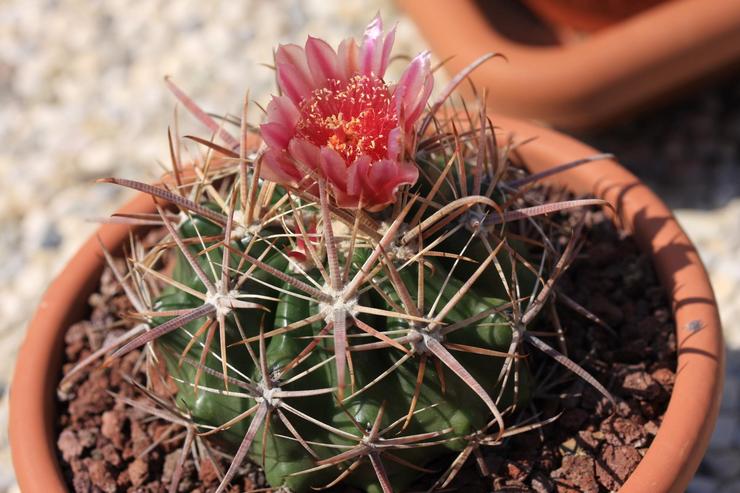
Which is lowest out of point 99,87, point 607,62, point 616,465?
point 616,465

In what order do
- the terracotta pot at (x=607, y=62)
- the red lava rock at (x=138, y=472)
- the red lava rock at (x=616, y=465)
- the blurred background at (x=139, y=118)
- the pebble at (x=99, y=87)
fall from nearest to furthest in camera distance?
the red lava rock at (x=616, y=465), the red lava rock at (x=138, y=472), the terracotta pot at (x=607, y=62), the blurred background at (x=139, y=118), the pebble at (x=99, y=87)

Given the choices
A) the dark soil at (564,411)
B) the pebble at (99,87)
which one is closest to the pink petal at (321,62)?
the dark soil at (564,411)

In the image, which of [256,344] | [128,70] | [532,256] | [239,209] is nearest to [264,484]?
[256,344]

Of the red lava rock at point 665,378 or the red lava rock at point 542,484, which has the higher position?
the red lava rock at point 542,484

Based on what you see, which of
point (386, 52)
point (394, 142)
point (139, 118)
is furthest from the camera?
point (139, 118)

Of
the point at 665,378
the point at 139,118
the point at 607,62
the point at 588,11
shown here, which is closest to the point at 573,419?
the point at 665,378

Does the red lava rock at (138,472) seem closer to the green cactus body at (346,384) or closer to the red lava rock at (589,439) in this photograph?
the green cactus body at (346,384)

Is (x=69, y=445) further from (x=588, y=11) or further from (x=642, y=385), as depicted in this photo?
(x=588, y=11)

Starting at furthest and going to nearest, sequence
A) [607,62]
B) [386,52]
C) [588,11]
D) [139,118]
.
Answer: [139,118] < [588,11] < [607,62] < [386,52]

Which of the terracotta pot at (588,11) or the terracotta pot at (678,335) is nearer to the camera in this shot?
the terracotta pot at (678,335)
